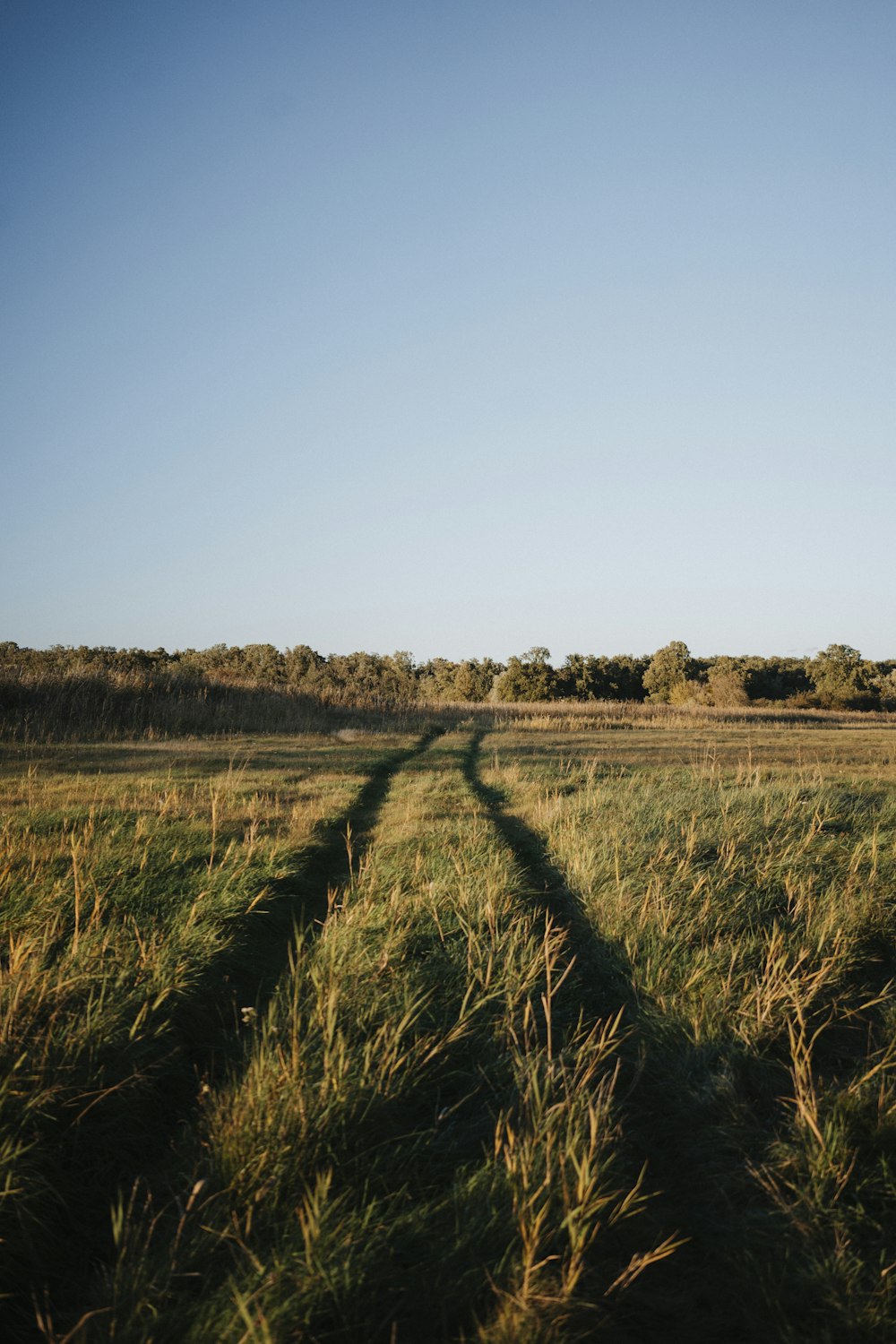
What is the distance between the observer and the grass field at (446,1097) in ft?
7.99

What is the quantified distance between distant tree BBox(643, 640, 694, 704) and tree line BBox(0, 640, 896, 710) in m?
0.13

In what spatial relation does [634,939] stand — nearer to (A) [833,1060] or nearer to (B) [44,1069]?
(A) [833,1060]

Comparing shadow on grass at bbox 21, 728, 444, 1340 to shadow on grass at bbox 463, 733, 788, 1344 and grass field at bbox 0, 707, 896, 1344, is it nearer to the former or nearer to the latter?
grass field at bbox 0, 707, 896, 1344

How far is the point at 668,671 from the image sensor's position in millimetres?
78750

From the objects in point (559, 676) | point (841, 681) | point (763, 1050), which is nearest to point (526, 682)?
point (559, 676)

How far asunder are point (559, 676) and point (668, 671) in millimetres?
11666

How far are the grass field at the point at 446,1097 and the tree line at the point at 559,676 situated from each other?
30.1 meters

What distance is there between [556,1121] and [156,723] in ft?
82.0

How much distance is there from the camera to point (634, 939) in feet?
17.4

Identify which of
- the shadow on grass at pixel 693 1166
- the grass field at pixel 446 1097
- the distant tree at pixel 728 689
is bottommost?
the shadow on grass at pixel 693 1166

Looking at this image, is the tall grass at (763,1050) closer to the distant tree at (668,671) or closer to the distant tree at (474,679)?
the distant tree at (668,671)

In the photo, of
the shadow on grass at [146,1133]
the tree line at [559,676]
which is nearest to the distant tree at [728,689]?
the tree line at [559,676]

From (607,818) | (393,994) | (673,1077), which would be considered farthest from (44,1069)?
(607,818)

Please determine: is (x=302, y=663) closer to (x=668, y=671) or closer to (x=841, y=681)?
(x=668, y=671)
